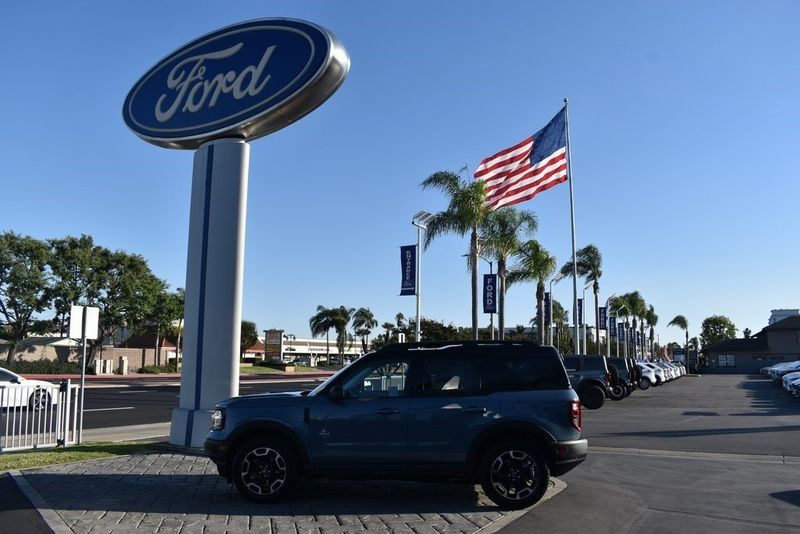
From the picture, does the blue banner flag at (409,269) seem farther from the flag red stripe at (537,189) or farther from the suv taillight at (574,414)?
the suv taillight at (574,414)

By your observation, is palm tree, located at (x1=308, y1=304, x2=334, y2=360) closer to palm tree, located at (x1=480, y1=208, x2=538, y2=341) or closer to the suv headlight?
palm tree, located at (x1=480, y1=208, x2=538, y2=341)

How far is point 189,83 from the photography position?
12875 millimetres

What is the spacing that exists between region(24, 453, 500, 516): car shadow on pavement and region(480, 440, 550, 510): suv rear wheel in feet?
0.70

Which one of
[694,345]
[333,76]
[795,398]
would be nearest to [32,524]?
[333,76]

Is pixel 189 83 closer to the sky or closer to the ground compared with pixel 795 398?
closer to the sky

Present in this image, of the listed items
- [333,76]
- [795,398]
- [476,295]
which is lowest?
[795,398]

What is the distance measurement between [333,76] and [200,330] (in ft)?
16.0

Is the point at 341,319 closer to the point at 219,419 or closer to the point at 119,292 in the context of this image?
the point at 119,292

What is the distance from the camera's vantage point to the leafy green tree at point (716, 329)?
13612 centimetres

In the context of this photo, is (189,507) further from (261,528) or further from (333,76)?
(333,76)

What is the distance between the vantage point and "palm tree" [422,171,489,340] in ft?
90.0

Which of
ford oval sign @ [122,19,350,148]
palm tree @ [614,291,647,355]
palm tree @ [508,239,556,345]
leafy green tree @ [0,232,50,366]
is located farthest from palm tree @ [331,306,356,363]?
ford oval sign @ [122,19,350,148]

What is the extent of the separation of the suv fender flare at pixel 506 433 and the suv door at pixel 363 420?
29.5 inches

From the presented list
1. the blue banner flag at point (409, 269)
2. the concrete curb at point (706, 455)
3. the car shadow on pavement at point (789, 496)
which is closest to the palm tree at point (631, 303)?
the blue banner flag at point (409, 269)
